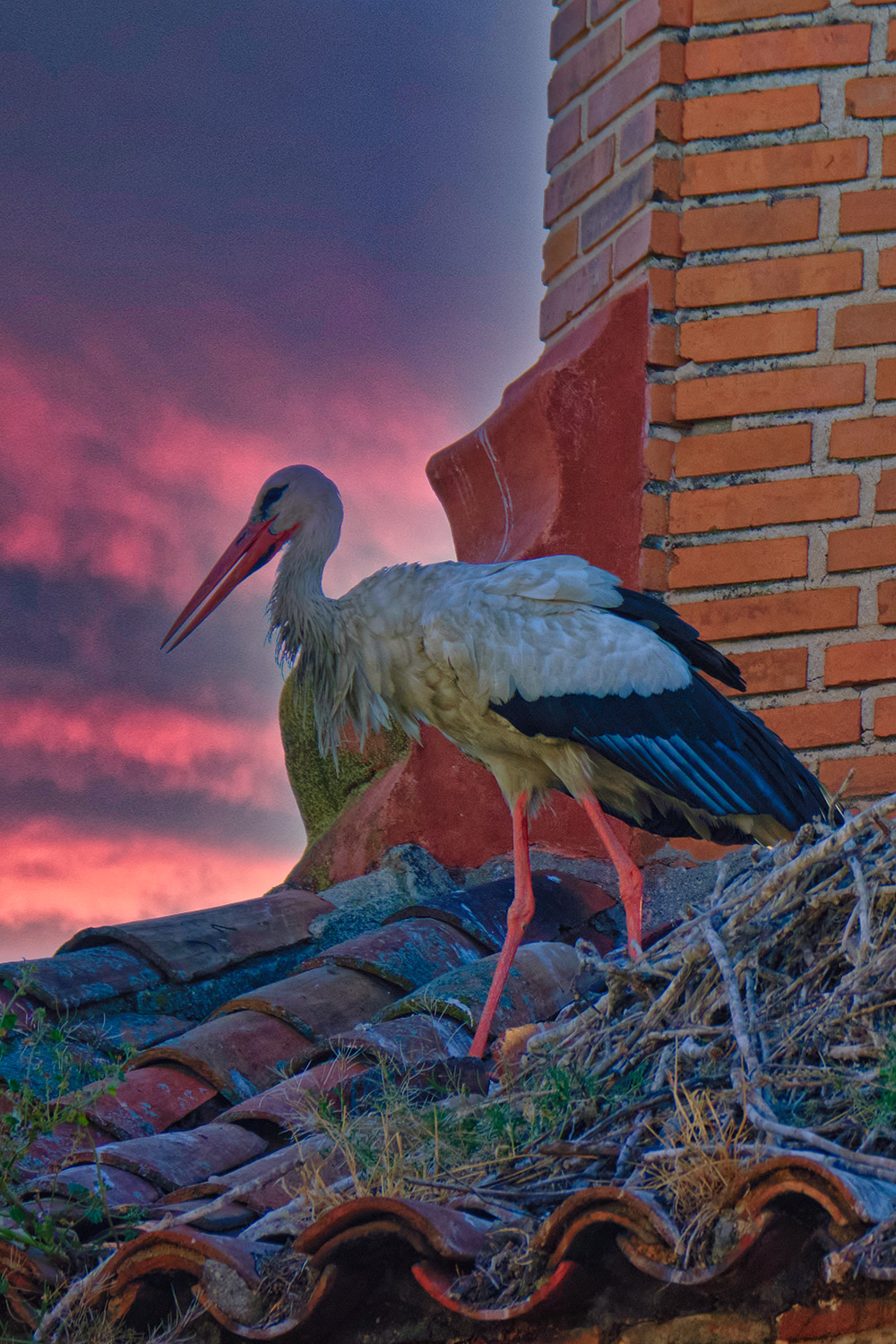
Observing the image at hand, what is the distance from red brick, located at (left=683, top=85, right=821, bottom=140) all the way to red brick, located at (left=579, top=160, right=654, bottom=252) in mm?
193

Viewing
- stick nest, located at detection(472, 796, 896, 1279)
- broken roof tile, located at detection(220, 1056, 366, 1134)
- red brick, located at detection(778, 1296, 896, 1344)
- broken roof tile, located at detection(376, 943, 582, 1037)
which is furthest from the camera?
broken roof tile, located at detection(376, 943, 582, 1037)

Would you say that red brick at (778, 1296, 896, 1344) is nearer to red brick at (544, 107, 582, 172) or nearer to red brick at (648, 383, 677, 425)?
red brick at (648, 383, 677, 425)

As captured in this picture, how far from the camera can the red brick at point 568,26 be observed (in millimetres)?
5164

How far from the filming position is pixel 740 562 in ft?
14.4

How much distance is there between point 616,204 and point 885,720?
185cm

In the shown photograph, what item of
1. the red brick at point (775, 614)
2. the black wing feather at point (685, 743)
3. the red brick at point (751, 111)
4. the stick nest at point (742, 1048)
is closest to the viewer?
the stick nest at point (742, 1048)

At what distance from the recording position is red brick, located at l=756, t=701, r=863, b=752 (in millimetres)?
4254

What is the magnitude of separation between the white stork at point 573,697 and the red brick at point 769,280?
1105mm

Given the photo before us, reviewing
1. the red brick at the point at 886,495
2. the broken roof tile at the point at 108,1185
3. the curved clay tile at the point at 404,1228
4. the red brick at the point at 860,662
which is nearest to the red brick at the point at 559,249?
the red brick at the point at 886,495

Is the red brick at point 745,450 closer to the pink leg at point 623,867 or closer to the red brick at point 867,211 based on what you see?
the red brick at point 867,211

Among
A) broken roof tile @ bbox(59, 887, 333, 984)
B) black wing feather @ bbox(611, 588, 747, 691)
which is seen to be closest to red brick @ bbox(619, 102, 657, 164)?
black wing feather @ bbox(611, 588, 747, 691)

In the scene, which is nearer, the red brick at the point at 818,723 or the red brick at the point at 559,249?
the red brick at the point at 818,723

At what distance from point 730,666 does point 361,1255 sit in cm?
214

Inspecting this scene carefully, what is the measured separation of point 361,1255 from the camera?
203 cm
